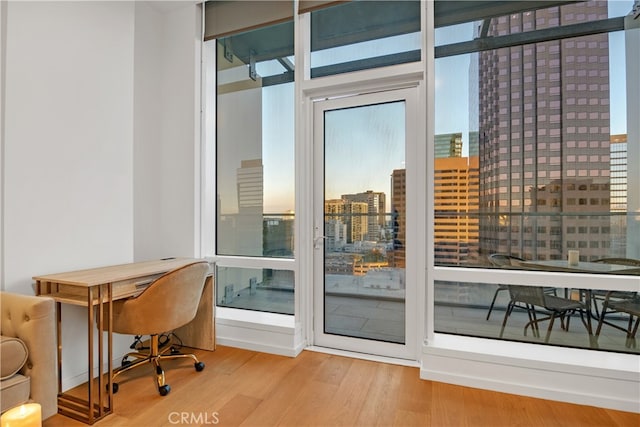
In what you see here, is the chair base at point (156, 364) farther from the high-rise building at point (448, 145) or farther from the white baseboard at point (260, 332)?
the high-rise building at point (448, 145)

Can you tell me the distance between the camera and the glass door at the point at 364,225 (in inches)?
105

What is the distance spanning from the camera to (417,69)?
2498 mm

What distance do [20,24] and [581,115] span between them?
11.8 ft

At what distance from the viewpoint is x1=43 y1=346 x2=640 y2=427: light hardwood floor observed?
190 cm

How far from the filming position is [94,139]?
2441 mm

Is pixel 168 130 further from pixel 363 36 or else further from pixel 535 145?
pixel 535 145

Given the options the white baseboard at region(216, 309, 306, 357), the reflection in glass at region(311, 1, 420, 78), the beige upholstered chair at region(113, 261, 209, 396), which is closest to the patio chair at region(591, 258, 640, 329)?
the reflection in glass at region(311, 1, 420, 78)

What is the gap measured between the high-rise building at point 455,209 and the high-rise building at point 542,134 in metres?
0.07

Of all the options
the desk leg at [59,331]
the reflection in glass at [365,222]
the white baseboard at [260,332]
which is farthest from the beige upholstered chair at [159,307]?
the reflection in glass at [365,222]

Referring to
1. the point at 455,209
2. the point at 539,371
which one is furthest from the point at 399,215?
the point at 539,371

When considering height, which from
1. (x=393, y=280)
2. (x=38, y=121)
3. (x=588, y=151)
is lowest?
(x=393, y=280)

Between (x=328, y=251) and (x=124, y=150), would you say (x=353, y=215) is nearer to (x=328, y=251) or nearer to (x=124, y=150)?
(x=328, y=251)

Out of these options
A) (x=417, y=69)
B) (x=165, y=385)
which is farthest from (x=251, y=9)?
(x=165, y=385)

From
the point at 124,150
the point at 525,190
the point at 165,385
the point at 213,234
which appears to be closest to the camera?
the point at 165,385
